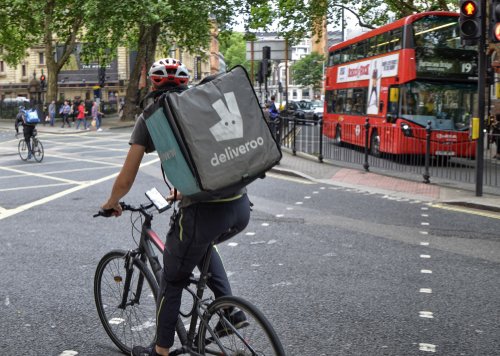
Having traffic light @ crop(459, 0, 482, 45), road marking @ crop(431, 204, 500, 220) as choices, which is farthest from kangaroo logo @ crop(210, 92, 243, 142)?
traffic light @ crop(459, 0, 482, 45)

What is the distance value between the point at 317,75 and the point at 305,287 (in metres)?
89.2

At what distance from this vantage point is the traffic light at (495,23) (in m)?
9.98

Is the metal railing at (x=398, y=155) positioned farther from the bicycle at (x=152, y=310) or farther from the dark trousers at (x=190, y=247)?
the dark trousers at (x=190, y=247)

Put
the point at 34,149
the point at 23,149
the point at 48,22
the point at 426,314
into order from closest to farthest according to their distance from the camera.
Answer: the point at 426,314, the point at 34,149, the point at 23,149, the point at 48,22

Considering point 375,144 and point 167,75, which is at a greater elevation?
point 167,75

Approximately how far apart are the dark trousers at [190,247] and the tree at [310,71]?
90.3 m

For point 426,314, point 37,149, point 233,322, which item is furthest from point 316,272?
point 37,149

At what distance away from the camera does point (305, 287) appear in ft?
18.1

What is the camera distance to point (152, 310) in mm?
3936

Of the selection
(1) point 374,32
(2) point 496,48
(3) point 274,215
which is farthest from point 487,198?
(1) point 374,32

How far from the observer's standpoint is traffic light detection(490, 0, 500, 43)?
998cm

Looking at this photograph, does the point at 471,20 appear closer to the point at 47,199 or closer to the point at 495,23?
the point at 495,23

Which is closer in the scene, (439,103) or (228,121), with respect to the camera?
(228,121)

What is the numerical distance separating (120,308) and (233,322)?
48.9 inches
